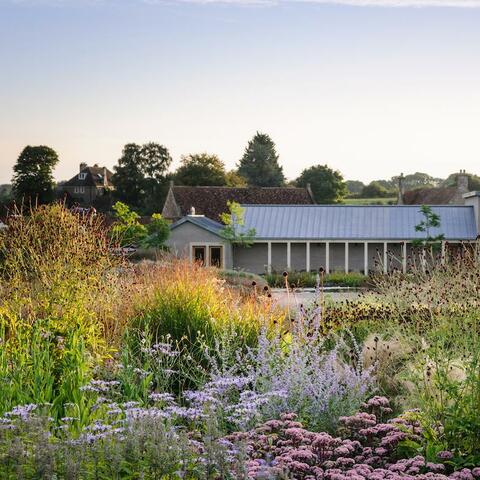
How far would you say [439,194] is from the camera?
6084 cm

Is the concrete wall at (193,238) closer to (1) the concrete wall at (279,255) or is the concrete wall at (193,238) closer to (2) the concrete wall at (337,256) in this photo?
(1) the concrete wall at (279,255)

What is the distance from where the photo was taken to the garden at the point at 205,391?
5258mm

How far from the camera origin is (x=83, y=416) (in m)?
6.78

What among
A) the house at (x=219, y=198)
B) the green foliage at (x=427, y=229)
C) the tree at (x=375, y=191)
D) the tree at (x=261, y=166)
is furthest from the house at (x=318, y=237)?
the tree at (x=375, y=191)

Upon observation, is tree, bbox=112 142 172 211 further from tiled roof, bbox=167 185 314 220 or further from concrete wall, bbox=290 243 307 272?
concrete wall, bbox=290 243 307 272

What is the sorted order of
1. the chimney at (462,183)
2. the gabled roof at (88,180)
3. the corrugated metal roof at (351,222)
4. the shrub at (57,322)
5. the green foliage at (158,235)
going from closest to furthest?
the shrub at (57,322) < the green foliage at (158,235) < the corrugated metal roof at (351,222) < the chimney at (462,183) < the gabled roof at (88,180)

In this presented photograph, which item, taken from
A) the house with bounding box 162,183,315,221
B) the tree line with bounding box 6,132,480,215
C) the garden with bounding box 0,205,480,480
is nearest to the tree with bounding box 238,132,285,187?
the tree line with bounding box 6,132,480,215

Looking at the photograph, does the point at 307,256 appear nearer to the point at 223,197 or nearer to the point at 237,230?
the point at 237,230

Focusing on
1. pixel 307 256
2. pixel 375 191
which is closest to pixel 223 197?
pixel 307 256

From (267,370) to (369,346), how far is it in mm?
2163

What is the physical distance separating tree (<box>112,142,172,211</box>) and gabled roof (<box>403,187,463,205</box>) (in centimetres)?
2069

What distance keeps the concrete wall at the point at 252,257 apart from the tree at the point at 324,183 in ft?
118

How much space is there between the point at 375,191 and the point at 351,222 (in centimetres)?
A: 5763

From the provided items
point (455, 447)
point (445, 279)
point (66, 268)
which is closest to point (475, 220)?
point (445, 279)
